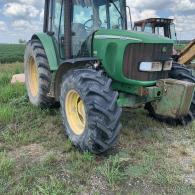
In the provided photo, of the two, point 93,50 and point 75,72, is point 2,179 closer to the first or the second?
point 75,72

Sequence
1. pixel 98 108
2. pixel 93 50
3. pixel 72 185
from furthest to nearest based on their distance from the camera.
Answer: pixel 93 50, pixel 98 108, pixel 72 185

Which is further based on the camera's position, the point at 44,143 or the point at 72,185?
the point at 44,143

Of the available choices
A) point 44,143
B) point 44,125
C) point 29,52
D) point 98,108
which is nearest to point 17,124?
point 44,125

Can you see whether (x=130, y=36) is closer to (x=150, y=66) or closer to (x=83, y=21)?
(x=150, y=66)

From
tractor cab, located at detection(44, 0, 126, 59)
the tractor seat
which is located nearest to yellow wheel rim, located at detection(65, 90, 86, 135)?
tractor cab, located at detection(44, 0, 126, 59)

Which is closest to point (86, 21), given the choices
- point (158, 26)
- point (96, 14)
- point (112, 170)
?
point (96, 14)

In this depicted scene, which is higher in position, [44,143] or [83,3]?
[83,3]

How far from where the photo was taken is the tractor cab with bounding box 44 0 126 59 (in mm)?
5812

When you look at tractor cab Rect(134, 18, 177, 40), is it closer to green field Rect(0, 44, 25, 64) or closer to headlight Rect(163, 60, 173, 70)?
headlight Rect(163, 60, 173, 70)

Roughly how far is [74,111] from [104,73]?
0.67 m

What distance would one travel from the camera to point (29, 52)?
7.21 meters

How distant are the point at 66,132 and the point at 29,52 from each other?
2.33 metres

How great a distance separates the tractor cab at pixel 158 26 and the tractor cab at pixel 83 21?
6735 millimetres

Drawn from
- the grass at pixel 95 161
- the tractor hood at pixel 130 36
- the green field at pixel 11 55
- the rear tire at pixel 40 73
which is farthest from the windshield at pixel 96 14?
the green field at pixel 11 55
